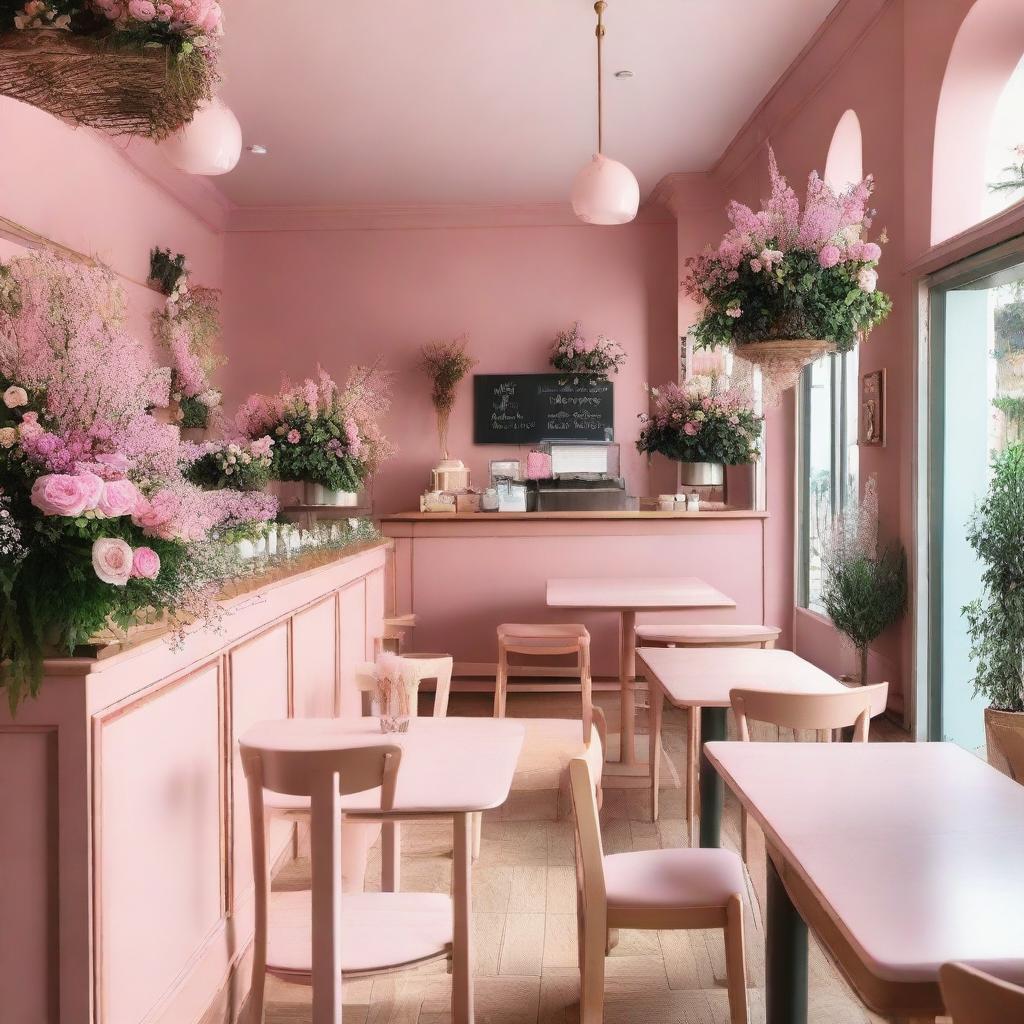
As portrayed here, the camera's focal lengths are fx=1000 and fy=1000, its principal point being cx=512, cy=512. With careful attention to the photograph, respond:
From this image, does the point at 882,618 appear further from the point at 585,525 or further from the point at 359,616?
the point at 359,616

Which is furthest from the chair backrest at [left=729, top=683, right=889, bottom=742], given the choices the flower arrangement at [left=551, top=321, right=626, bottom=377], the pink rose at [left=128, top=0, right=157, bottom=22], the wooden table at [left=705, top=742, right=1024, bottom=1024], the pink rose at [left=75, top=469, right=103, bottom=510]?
the flower arrangement at [left=551, top=321, right=626, bottom=377]

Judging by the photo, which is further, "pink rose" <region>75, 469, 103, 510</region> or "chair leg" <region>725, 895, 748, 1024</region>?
"chair leg" <region>725, 895, 748, 1024</region>

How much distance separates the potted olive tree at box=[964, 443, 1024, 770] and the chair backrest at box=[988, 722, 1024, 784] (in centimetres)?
137

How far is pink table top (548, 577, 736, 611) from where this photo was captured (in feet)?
14.8

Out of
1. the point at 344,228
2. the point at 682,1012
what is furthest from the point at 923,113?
the point at 344,228

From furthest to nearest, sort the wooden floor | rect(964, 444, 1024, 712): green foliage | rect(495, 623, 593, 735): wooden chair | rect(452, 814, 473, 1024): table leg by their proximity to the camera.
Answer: rect(495, 623, 593, 735): wooden chair, rect(964, 444, 1024, 712): green foliage, the wooden floor, rect(452, 814, 473, 1024): table leg

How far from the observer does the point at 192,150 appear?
336 centimetres

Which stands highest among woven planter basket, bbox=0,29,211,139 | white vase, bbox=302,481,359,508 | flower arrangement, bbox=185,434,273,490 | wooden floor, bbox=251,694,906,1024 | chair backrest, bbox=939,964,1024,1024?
woven planter basket, bbox=0,29,211,139

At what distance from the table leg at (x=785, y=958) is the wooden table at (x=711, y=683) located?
87cm

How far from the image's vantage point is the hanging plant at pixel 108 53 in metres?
2.06

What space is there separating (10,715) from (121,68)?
1.37 m

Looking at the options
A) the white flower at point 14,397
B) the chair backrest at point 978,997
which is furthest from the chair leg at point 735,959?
the white flower at point 14,397

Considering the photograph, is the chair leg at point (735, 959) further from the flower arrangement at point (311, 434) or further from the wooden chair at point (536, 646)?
the flower arrangement at point (311, 434)

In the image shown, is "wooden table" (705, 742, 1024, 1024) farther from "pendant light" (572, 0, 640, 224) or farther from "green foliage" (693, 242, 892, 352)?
"pendant light" (572, 0, 640, 224)
